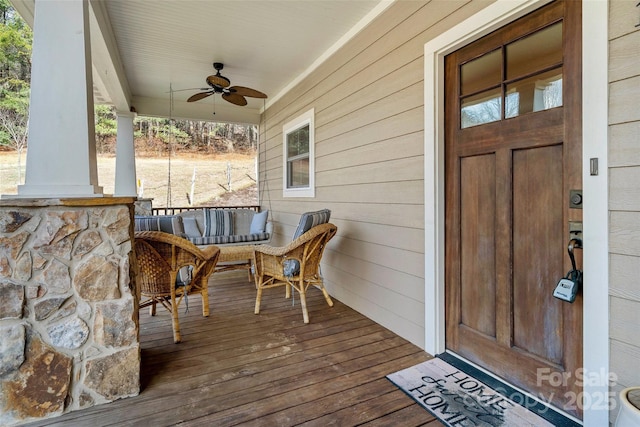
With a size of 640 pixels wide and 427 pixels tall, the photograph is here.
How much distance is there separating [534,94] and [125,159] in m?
5.58

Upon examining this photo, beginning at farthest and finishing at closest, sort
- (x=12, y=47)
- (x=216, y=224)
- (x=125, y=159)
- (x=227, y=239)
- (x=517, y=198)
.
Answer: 1. (x=12, y=47)
2. (x=125, y=159)
3. (x=216, y=224)
4. (x=227, y=239)
5. (x=517, y=198)

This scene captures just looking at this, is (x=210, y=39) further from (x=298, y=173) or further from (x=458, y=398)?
(x=458, y=398)

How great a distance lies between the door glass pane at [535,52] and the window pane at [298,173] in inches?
118

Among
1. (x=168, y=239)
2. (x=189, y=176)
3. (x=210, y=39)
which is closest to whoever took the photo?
(x=168, y=239)

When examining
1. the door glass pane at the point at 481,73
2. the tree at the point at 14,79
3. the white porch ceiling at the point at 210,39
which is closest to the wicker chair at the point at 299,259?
the door glass pane at the point at 481,73

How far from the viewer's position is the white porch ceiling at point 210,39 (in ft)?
9.60

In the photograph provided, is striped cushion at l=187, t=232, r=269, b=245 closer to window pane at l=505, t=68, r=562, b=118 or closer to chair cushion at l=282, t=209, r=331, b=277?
chair cushion at l=282, t=209, r=331, b=277

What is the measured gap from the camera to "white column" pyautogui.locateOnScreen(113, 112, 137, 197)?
511 centimetres

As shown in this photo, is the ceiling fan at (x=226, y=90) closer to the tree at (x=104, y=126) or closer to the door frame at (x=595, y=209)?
the door frame at (x=595, y=209)

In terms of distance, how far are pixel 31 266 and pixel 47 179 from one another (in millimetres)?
508

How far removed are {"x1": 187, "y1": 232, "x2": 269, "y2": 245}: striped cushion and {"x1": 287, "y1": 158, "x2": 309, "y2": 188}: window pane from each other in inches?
37.3

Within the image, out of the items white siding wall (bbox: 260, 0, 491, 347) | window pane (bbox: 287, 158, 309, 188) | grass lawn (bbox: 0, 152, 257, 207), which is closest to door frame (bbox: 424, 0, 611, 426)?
white siding wall (bbox: 260, 0, 491, 347)

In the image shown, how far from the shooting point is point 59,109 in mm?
1879

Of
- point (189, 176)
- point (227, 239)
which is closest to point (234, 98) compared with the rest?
point (227, 239)
